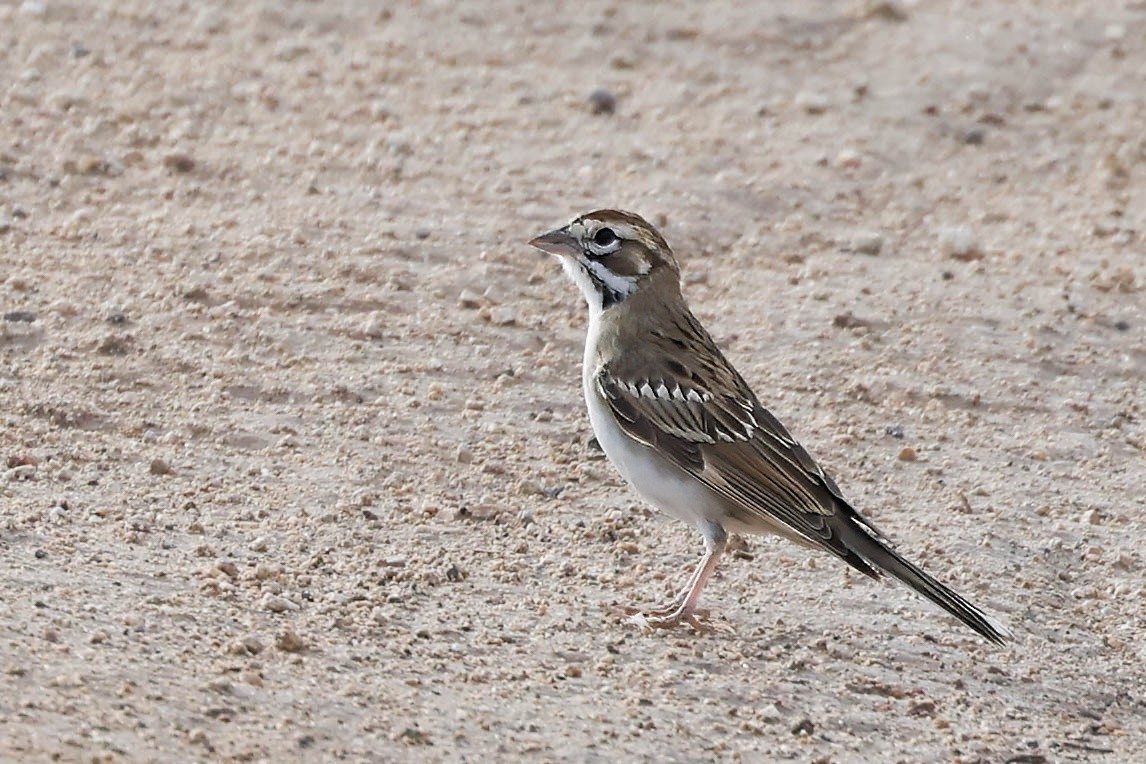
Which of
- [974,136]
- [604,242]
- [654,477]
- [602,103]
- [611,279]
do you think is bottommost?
[974,136]

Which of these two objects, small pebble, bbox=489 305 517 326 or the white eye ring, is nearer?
the white eye ring

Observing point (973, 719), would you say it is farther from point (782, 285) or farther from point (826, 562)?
point (782, 285)

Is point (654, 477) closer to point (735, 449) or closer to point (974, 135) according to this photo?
point (735, 449)

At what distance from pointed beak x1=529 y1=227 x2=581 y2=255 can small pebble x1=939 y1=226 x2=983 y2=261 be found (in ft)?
10.8

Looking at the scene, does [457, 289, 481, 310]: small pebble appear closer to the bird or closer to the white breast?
the bird

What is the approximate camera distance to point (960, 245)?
10.1 metres

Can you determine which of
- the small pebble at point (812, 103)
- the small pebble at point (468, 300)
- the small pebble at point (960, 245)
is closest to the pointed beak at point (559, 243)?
the small pebble at point (468, 300)

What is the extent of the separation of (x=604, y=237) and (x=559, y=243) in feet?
0.54

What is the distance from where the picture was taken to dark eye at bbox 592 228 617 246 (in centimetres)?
733

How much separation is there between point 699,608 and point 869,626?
57cm

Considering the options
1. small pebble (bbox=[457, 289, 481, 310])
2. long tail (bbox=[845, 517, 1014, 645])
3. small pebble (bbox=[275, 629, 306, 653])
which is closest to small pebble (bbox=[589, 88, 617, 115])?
small pebble (bbox=[457, 289, 481, 310])

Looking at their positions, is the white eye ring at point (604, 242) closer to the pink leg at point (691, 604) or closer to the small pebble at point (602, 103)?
the pink leg at point (691, 604)

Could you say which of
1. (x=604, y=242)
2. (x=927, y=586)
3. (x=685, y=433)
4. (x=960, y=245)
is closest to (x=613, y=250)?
(x=604, y=242)

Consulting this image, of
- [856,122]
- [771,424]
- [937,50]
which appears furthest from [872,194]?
[771,424]
